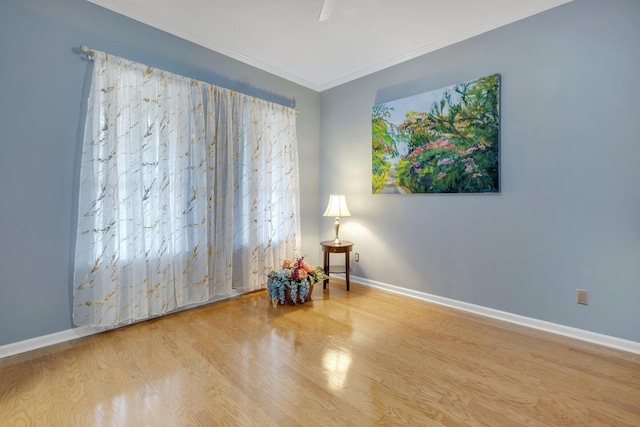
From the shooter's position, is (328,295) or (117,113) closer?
(117,113)

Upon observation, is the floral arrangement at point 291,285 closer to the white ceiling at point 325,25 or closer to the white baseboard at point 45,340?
the white baseboard at point 45,340

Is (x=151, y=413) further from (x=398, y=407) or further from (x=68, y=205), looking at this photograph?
(x=68, y=205)

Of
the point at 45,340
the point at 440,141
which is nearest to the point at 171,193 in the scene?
the point at 45,340

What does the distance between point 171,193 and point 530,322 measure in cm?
334

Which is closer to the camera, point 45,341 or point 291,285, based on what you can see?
point 45,341

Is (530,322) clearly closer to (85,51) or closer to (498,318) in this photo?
(498,318)

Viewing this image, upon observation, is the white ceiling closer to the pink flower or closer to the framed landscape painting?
the framed landscape painting

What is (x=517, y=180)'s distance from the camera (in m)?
2.56

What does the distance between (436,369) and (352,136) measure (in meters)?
2.74

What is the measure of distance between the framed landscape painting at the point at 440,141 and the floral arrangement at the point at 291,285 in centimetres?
130

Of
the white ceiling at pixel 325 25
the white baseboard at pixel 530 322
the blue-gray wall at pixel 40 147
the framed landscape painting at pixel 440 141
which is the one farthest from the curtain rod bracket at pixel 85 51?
the white baseboard at pixel 530 322

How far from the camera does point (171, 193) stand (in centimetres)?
267

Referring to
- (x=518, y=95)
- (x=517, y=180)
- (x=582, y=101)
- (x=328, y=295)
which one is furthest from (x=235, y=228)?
(x=582, y=101)

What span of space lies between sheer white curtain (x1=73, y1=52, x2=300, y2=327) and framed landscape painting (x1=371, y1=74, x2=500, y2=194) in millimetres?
1154
